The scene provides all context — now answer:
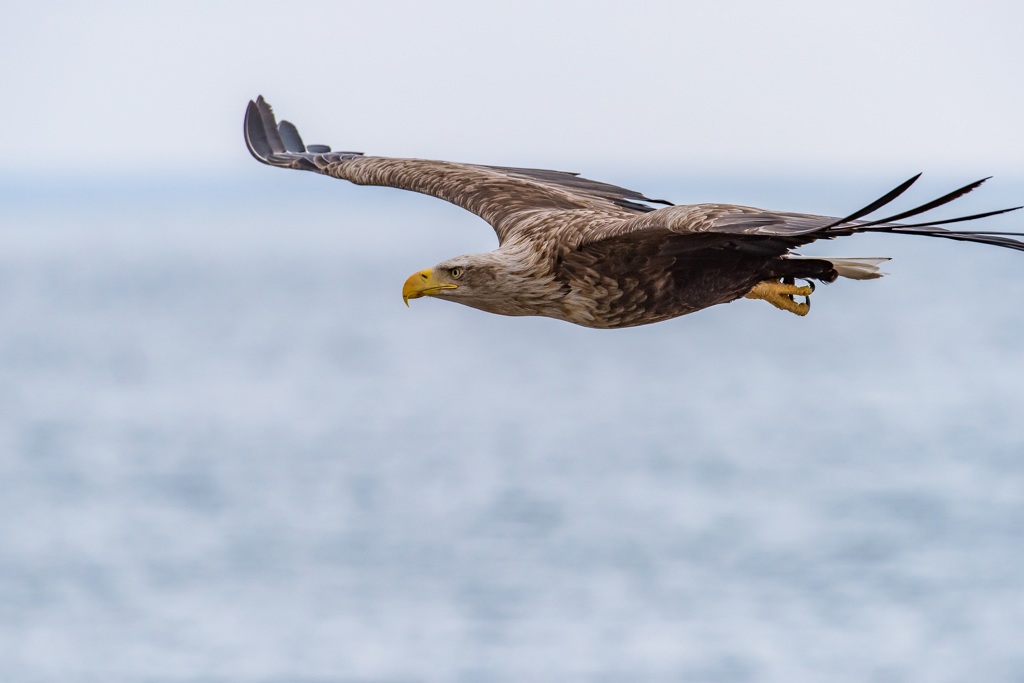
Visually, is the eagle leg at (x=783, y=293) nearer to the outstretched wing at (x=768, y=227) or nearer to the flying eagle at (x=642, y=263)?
the flying eagle at (x=642, y=263)

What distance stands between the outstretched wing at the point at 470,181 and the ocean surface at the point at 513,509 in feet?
112

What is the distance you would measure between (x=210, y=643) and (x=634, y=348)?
5314cm

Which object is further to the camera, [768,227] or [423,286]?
[423,286]

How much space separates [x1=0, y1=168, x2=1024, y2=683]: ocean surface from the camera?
47.9 meters

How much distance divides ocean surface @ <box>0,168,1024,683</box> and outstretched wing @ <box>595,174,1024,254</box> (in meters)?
37.8

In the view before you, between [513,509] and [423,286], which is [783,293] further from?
[513,509]

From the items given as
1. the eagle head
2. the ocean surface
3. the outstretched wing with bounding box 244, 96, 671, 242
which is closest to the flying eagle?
the eagle head

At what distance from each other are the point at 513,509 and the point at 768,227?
169 feet

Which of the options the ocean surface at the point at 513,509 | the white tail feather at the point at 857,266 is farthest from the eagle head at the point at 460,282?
the ocean surface at the point at 513,509

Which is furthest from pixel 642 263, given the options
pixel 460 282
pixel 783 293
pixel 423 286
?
pixel 783 293

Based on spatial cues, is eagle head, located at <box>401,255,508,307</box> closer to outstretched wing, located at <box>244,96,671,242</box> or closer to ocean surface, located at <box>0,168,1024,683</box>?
outstretched wing, located at <box>244,96,671,242</box>

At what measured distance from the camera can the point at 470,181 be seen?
927 centimetres

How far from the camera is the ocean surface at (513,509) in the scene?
4794cm

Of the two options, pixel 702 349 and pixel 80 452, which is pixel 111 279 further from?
pixel 80 452
